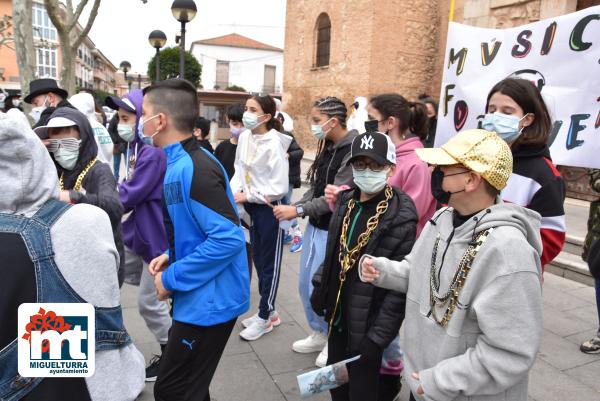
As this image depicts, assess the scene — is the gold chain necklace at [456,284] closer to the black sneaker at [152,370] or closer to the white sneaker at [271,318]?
the black sneaker at [152,370]

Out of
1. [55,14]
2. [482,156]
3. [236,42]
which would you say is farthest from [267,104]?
[236,42]

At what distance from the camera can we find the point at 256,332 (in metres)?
3.87

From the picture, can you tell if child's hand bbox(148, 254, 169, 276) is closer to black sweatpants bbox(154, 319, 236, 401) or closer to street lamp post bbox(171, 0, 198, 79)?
black sweatpants bbox(154, 319, 236, 401)

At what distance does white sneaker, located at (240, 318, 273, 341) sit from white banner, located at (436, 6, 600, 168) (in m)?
2.28

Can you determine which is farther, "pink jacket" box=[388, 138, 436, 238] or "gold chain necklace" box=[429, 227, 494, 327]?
"pink jacket" box=[388, 138, 436, 238]

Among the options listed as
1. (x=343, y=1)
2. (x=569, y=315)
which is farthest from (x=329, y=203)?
(x=343, y=1)

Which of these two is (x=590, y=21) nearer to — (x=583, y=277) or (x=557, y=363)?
(x=557, y=363)

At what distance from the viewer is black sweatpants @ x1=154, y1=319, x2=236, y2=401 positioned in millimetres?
2109

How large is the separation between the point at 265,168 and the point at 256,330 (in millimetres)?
1437

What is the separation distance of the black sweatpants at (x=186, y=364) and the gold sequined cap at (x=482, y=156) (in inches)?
53.6

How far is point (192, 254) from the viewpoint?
6.72ft

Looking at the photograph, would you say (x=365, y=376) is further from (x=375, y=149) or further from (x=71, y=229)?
(x=71, y=229)

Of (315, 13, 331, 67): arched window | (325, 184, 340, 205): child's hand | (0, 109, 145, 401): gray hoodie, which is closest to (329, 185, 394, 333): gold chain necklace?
(325, 184, 340, 205): child's hand

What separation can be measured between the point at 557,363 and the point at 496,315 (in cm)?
270
